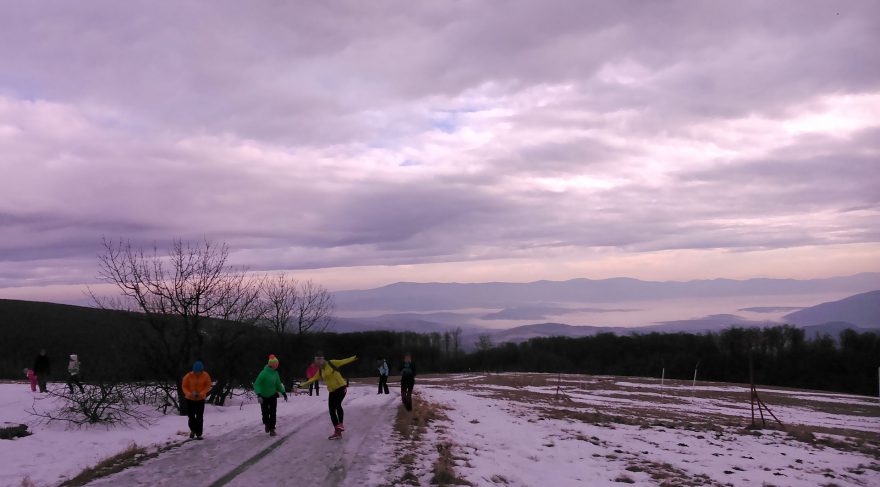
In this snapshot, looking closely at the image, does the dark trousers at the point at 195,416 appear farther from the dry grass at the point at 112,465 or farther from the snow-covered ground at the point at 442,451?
the dry grass at the point at 112,465

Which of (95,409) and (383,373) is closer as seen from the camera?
(95,409)

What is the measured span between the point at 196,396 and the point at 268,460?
3996mm

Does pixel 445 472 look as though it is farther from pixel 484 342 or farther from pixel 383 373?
pixel 484 342

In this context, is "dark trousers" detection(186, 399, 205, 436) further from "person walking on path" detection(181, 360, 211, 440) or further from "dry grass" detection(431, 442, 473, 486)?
"dry grass" detection(431, 442, 473, 486)

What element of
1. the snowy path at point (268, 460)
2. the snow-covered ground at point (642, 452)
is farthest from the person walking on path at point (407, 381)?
the snowy path at point (268, 460)

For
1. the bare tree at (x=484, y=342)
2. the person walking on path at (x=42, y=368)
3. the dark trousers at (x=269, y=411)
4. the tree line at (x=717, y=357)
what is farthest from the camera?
the bare tree at (x=484, y=342)

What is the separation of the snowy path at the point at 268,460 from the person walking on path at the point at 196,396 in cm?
40

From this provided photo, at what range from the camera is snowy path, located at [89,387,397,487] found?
349 inches

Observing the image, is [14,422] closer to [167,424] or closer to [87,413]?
[87,413]

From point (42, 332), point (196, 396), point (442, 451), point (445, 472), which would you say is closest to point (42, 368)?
point (196, 396)

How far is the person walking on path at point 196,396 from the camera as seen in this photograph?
13133mm

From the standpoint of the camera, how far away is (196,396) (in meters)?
13.4

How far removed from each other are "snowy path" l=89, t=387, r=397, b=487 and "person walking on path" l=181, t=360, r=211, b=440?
0.40 m

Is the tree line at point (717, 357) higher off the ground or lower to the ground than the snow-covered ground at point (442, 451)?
lower
